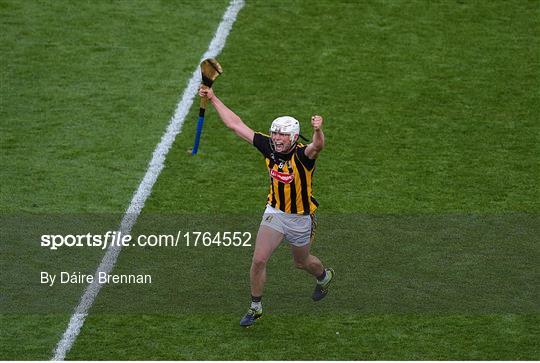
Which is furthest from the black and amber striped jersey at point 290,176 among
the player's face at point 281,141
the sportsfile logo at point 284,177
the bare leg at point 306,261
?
the bare leg at point 306,261

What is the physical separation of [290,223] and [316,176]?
335 centimetres

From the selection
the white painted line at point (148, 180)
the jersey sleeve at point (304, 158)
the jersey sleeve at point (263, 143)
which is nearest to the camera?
the jersey sleeve at point (304, 158)

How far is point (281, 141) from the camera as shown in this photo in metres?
12.5

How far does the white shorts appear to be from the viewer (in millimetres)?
12805

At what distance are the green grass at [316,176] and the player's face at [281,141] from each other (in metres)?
1.87

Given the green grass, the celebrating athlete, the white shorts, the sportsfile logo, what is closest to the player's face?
the celebrating athlete

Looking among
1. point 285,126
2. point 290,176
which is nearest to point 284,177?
point 290,176

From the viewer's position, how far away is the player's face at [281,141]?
12461mm

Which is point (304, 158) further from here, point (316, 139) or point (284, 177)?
point (316, 139)

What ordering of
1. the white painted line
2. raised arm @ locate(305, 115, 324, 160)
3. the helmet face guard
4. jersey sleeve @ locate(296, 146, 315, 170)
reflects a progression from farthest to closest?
the white painted line, jersey sleeve @ locate(296, 146, 315, 170), the helmet face guard, raised arm @ locate(305, 115, 324, 160)

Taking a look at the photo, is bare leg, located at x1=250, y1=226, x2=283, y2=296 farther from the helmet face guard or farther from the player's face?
the helmet face guard

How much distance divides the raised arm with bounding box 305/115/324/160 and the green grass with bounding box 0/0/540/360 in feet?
6.11

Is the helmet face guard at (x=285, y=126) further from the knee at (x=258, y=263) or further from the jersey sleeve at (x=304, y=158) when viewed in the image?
the knee at (x=258, y=263)

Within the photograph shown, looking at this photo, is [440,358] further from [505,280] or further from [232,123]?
[232,123]
